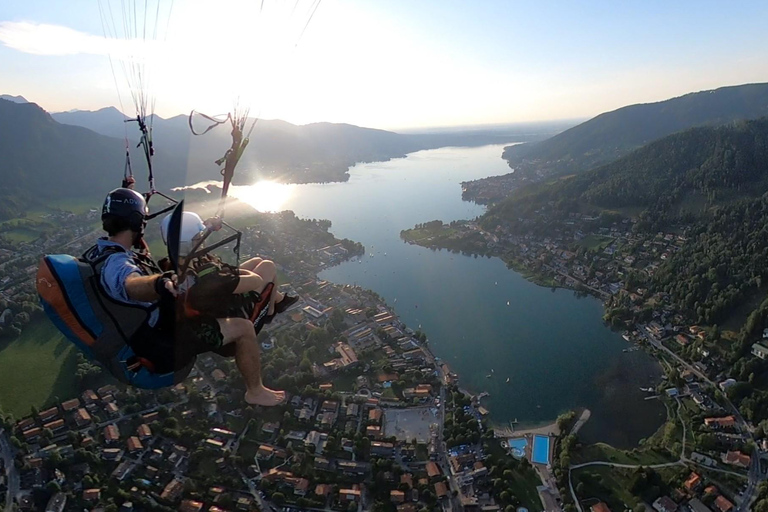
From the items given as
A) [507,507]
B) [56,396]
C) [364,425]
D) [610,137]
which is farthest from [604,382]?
[610,137]

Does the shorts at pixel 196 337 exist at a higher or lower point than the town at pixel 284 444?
higher

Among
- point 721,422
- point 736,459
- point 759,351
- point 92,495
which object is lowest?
point 736,459

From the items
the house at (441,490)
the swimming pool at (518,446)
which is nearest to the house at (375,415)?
the house at (441,490)

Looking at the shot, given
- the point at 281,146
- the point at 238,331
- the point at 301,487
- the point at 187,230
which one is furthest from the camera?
the point at 281,146

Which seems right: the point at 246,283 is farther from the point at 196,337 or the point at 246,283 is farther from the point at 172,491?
the point at 172,491

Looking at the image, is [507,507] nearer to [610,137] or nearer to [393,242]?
[393,242]

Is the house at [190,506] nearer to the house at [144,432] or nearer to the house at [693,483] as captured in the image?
the house at [144,432]

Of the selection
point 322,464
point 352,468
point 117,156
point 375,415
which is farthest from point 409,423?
point 117,156
